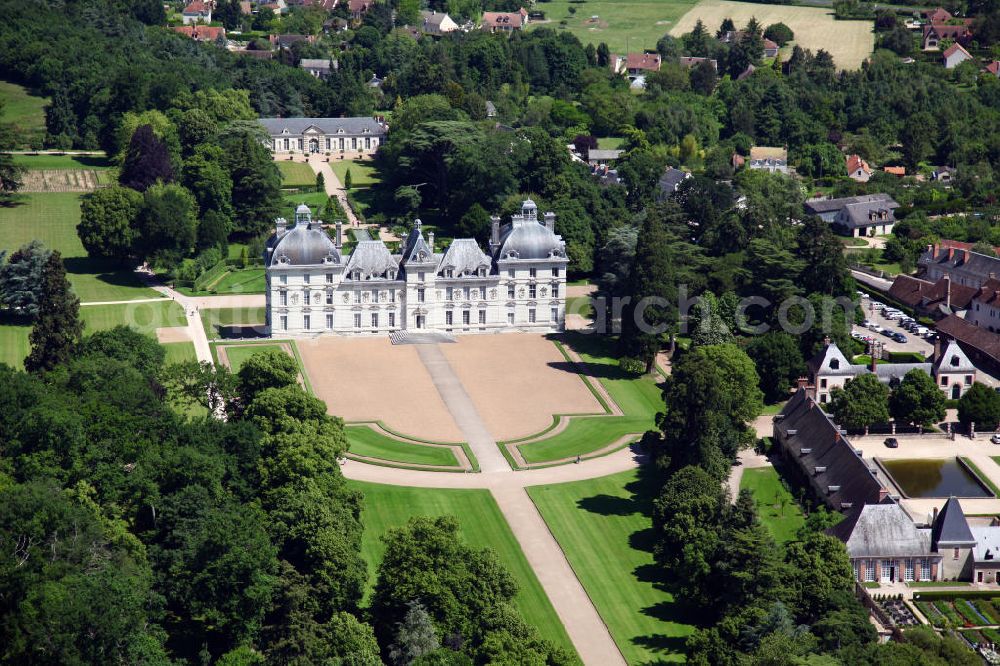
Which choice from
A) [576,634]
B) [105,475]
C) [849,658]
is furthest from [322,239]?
[849,658]

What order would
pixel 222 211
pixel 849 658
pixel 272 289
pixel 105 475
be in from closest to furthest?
pixel 849 658 < pixel 105 475 < pixel 272 289 < pixel 222 211

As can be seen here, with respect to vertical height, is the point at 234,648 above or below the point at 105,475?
below

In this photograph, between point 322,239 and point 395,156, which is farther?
point 395,156

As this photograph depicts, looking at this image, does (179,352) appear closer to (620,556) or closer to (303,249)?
(303,249)

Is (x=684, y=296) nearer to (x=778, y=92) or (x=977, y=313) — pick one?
(x=977, y=313)

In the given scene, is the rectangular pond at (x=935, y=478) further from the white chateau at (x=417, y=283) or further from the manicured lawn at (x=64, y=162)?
the manicured lawn at (x=64, y=162)

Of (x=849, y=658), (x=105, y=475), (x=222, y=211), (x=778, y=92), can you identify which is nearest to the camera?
(x=849, y=658)

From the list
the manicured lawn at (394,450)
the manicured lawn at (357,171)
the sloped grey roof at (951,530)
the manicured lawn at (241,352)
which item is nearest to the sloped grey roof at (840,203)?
the manicured lawn at (357,171)
